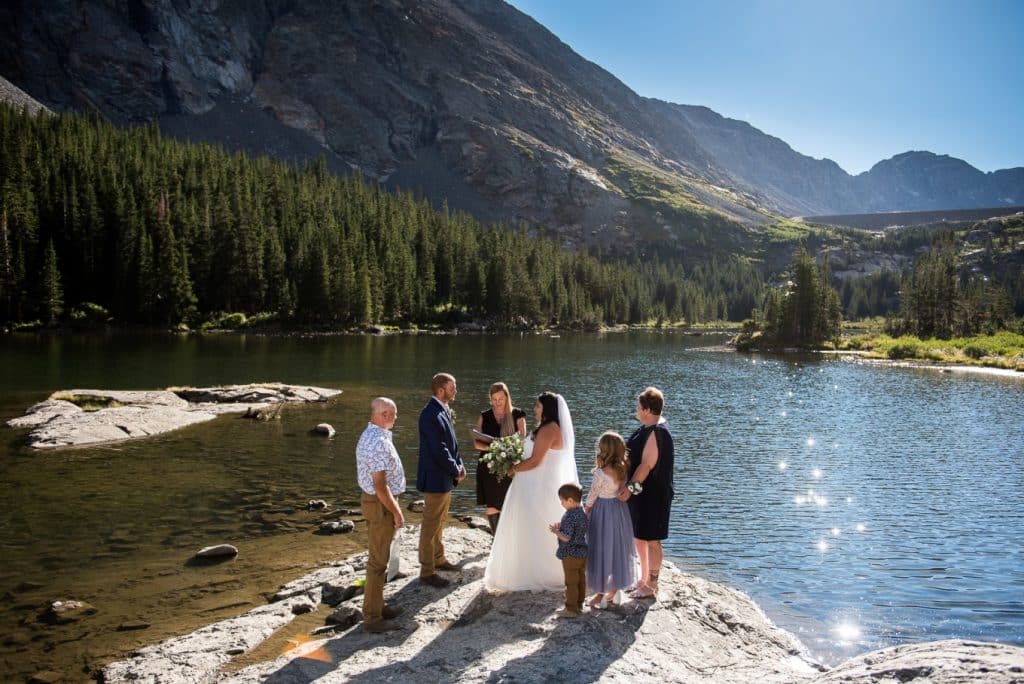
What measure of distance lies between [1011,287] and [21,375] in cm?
23767

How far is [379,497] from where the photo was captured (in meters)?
10.5

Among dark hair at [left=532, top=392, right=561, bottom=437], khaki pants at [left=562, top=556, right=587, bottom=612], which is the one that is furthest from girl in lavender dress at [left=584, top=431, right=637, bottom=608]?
dark hair at [left=532, top=392, right=561, bottom=437]

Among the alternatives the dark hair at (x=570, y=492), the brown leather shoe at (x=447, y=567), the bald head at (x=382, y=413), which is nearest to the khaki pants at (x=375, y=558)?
the bald head at (x=382, y=413)

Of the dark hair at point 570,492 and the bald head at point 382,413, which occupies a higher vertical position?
the bald head at point 382,413

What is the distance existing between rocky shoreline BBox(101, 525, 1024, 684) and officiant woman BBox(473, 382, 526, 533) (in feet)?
5.17

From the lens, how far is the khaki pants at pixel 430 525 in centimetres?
1216

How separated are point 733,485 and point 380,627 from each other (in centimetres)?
1771

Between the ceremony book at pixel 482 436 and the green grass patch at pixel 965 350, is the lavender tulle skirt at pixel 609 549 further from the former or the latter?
the green grass patch at pixel 965 350

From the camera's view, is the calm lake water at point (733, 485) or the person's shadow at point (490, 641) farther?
the calm lake water at point (733, 485)

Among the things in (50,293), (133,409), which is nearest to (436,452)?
(133,409)

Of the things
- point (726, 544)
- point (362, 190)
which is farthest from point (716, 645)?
point (362, 190)

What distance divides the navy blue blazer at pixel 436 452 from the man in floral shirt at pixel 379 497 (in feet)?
3.62

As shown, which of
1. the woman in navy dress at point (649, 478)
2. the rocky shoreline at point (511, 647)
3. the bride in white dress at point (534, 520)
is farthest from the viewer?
the bride in white dress at point (534, 520)

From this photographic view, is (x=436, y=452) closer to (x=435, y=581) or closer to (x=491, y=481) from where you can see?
(x=491, y=481)
